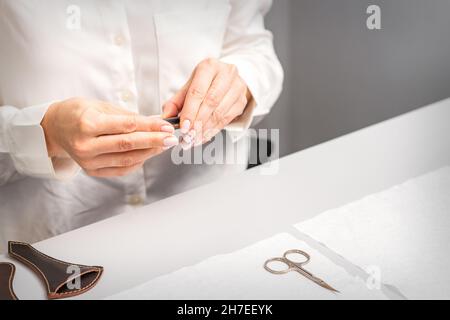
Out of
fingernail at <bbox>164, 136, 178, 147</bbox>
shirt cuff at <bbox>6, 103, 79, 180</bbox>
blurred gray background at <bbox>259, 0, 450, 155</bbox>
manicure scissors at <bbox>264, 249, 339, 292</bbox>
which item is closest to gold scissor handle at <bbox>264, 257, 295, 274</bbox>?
manicure scissors at <bbox>264, 249, 339, 292</bbox>

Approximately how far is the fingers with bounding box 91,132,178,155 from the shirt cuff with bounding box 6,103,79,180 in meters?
0.10

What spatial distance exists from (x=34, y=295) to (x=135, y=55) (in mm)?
432

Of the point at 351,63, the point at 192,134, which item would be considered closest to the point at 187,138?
the point at 192,134

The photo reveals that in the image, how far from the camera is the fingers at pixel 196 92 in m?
0.73

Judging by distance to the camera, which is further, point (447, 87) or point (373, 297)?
point (447, 87)

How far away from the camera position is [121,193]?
91cm

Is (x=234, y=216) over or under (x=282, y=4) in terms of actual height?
under

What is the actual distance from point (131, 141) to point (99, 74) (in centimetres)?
22

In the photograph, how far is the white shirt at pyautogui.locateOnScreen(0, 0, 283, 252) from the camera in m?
0.78

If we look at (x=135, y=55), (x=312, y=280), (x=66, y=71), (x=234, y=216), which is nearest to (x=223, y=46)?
(x=135, y=55)

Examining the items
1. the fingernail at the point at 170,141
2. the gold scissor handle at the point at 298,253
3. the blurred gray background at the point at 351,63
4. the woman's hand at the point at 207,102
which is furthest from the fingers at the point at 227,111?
the blurred gray background at the point at 351,63

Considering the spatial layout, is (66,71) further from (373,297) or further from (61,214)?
(373,297)

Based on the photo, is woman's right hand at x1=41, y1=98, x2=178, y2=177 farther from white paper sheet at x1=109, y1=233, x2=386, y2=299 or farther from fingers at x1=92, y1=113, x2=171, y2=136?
white paper sheet at x1=109, y1=233, x2=386, y2=299

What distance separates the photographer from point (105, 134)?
0.67m
